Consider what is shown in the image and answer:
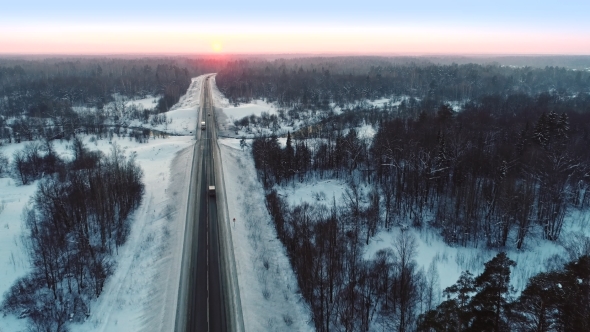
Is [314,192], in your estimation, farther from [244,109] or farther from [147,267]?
[244,109]

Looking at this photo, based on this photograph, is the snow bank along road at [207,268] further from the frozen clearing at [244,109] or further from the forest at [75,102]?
the forest at [75,102]

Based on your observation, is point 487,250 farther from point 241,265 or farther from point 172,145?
point 172,145

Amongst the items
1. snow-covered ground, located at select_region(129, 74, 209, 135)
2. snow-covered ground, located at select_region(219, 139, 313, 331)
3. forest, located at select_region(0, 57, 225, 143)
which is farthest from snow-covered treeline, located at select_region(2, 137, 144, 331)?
forest, located at select_region(0, 57, 225, 143)

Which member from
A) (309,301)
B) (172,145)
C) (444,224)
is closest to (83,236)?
(309,301)

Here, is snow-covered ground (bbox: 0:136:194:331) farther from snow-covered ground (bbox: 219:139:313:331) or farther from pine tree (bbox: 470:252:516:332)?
pine tree (bbox: 470:252:516:332)

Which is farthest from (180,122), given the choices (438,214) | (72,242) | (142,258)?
(438,214)

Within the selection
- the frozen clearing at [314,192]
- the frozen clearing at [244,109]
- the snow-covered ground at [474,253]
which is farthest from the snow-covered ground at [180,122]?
the snow-covered ground at [474,253]
